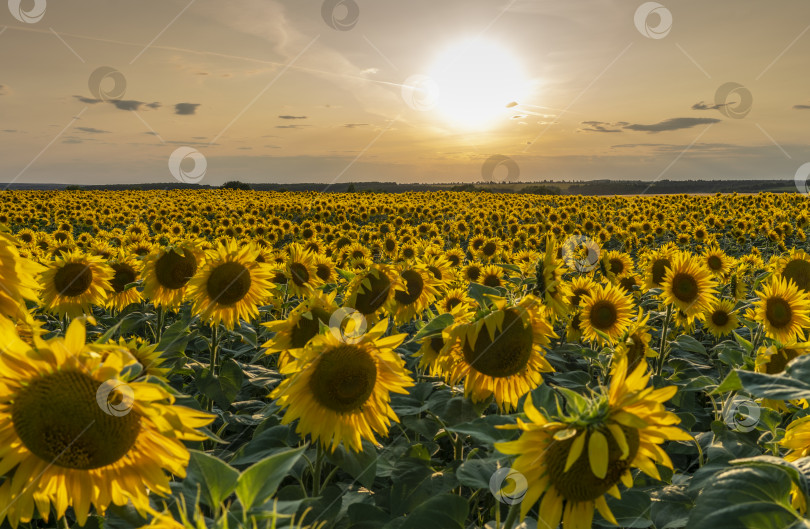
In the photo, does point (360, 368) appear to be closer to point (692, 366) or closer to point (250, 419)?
point (250, 419)

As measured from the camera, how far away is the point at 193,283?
4.48 m

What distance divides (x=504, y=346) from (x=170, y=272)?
3505 millimetres

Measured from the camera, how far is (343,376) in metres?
2.44

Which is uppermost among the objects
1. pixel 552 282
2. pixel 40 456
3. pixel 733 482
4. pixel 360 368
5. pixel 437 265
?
pixel 437 265

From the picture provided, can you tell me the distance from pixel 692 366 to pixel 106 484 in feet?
18.8

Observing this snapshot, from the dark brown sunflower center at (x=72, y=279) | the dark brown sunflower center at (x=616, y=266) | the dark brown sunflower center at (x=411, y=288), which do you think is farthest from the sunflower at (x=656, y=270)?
the dark brown sunflower center at (x=72, y=279)

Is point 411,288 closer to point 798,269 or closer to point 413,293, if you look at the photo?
point 413,293

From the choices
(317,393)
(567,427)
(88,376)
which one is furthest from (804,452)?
(88,376)

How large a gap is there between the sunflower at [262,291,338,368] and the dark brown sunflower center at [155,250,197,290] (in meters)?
2.07

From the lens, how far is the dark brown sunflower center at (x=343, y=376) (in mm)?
2451

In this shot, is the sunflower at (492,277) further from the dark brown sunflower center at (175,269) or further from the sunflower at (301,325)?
the sunflower at (301,325)

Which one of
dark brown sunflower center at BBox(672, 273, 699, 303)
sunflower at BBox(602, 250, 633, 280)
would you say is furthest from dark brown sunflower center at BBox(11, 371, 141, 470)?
sunflower at BBox(602, 250, 633, 280)

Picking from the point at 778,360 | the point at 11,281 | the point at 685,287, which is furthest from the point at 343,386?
the point at 685,287

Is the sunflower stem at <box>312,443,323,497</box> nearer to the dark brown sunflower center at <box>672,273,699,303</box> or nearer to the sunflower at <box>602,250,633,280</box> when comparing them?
the dark brown sunflower center at <box>672,273,699,303</box>
